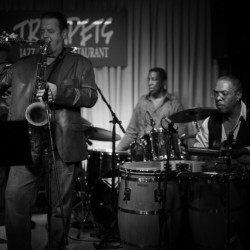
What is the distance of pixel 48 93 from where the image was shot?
9.43 feet

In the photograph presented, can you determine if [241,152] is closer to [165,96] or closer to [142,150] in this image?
[142,150]

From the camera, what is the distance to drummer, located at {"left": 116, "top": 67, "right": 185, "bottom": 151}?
5727 mm

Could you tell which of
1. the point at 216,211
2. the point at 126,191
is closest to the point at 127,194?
the point at 126,191

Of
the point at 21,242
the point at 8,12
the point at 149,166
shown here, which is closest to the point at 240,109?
the point at 149,166

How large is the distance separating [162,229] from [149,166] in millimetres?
581

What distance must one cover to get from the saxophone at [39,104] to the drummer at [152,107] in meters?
2.76

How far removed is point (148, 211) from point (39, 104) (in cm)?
137

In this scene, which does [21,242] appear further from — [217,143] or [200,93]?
[200,93]

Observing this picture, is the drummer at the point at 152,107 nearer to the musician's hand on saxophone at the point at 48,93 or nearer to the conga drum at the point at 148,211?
the conga drum at the point at 148,211

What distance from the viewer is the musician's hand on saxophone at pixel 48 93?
2.83 meters

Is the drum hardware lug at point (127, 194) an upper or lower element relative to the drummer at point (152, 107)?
lower

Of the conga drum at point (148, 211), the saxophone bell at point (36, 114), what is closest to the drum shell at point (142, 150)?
the conga drum at point (148, 211)

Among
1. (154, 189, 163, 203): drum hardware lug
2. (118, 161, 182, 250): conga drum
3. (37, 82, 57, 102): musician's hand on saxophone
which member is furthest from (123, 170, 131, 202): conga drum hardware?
(37, 82, 57, 102): musician's hand on saxophone

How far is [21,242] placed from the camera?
3051 mm
